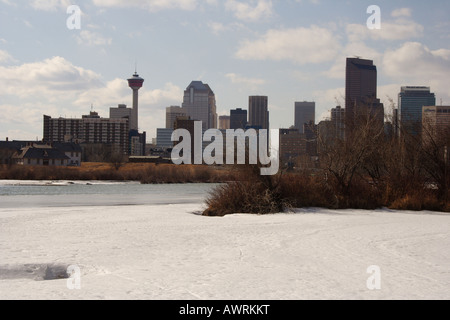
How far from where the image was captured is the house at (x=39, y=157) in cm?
10339

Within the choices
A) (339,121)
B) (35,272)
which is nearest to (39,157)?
(339,121)

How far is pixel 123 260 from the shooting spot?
346 inches

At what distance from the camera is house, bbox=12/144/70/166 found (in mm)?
103387

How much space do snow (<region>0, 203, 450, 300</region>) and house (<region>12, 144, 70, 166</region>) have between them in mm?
95279

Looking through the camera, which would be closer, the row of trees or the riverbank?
the row of trees

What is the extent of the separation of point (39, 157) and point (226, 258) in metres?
105

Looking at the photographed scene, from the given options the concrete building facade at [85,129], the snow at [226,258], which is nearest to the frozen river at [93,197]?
the snow at [226,258]

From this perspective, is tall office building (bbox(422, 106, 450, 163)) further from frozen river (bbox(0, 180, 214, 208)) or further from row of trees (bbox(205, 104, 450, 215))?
frozen river (bbox(0, 180, 214, 208))

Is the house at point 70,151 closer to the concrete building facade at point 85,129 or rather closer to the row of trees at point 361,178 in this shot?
the concrete building facade at point 85,129

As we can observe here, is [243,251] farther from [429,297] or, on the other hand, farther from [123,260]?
[429,297]

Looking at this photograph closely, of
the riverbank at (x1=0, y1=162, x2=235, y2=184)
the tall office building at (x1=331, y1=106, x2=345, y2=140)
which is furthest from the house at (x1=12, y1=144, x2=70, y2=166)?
the tall office building at (x1=331, y1=106, x2=345, y2=140)

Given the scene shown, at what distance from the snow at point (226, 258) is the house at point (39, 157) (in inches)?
3751
